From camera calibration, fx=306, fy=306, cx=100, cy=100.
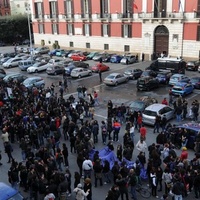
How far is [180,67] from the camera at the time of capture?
117 ft

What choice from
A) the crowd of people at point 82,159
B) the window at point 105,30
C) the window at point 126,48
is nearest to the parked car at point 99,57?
the window at point 126,48

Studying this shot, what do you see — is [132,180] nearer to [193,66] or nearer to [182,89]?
[182,89]

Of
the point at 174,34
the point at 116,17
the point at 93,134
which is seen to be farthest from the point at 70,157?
the point at 116,17

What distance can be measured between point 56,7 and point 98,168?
51629 millimetres

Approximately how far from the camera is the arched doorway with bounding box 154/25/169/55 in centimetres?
4559

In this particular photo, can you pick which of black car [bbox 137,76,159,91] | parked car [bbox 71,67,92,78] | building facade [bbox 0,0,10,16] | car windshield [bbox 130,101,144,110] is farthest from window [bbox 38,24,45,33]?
car windshield [bbox 130,101,144,110]

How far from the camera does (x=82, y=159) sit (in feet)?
47.4

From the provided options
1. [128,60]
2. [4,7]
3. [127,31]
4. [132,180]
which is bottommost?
[132,180]

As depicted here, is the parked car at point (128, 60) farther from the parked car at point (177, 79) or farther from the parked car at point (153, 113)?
the parked car at point (153, 113)

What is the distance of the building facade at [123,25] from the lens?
141ft

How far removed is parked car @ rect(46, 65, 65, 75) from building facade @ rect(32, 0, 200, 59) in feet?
49.1

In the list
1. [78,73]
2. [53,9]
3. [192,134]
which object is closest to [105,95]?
[78,73]

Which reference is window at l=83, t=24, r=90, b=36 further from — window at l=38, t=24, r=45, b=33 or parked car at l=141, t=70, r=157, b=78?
parked car at l=141, t=70, r=157, b=78

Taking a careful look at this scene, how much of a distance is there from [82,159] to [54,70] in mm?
26682
